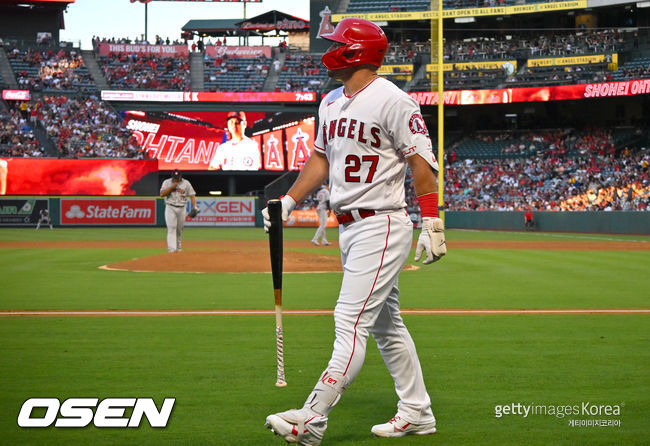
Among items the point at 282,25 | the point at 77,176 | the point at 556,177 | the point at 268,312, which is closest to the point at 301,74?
the point at 282,25

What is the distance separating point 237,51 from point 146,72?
29.6 ft

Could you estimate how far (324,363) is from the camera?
265 inches

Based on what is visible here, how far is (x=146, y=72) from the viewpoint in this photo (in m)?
56.4

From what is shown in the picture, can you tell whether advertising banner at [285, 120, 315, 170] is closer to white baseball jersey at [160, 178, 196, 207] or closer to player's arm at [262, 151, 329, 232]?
white baseball jersey at [160, 178, 196, 207]

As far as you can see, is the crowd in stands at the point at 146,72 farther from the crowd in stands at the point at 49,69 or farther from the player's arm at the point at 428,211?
the player's arm at the point at 428,211

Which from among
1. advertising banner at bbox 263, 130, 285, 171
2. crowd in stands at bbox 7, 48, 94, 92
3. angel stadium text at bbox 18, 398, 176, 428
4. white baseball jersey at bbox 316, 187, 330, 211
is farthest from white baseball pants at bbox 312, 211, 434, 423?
crowd in stands at bbox 7, 48, 94, 92

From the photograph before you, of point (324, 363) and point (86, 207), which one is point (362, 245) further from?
point (86, 207)

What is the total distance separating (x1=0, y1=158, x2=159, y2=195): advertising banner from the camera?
45.6 metres

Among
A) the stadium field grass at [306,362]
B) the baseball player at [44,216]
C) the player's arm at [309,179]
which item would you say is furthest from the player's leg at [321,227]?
the baseball player at [44,216]

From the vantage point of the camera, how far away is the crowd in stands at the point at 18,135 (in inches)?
1856

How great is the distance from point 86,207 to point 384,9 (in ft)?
86.6

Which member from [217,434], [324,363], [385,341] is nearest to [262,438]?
[217,434]

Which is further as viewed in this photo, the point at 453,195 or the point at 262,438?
the point at 453,195

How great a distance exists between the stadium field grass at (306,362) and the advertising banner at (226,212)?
31822 mm
